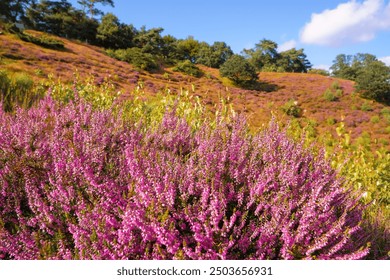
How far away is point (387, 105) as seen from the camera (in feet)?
102

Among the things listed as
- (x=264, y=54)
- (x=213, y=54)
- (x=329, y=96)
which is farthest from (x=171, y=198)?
(x=264, y=54)

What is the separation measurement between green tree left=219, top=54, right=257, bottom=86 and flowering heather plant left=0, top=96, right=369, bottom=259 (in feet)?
104

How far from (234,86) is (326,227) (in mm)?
32091

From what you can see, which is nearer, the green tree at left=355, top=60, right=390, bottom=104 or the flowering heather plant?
the flowering heather plant

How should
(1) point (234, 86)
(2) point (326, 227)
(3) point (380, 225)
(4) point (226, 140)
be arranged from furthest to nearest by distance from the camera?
(1) point (234, 86), (3) point (380, 225), (4) point (226, 140), (2) point (326, 227)

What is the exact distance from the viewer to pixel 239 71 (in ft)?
111

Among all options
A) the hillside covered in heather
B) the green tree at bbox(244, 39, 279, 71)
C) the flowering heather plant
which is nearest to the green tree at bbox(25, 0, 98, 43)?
the green tree at bbox(244, 39, 279, 71)

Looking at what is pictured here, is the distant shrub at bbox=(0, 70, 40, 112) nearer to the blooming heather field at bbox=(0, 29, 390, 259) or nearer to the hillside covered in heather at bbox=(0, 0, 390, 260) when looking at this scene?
the hillside covered in heather at bbox=(0, 0, 390, 260)

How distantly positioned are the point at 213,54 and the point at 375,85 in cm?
2363

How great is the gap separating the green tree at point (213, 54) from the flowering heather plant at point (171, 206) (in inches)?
1793

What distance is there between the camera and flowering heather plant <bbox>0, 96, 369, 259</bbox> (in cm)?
209

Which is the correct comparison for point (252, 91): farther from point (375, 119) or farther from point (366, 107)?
point (375, 119)
